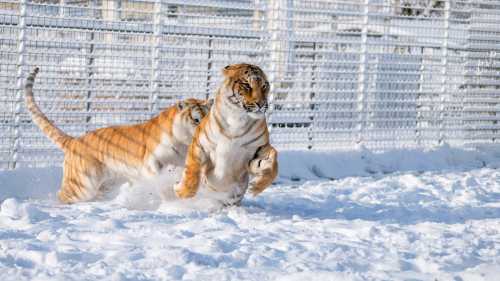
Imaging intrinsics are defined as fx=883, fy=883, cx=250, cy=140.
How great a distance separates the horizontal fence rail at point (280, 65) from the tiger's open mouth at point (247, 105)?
2393mm

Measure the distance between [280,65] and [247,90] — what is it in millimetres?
3487

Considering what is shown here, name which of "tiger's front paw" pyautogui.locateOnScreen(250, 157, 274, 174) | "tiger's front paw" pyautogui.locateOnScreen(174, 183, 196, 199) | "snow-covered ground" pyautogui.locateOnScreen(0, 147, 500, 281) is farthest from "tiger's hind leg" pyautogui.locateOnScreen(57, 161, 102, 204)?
"tiger's front paw" pyautogui.locateOnScreen(250, 157, 274, 174)

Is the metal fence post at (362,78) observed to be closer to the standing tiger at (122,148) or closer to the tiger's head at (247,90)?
the standing tiger at (122,148)

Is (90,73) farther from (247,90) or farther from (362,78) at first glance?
(362,78)

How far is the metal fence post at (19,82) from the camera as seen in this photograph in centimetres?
686

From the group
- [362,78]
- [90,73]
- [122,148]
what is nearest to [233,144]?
[122,148]

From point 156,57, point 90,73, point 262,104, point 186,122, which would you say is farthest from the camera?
point 156,57

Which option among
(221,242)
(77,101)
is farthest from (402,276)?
(77,101)

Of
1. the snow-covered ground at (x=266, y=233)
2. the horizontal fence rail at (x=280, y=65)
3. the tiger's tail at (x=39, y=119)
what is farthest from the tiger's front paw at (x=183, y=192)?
the horizontal fence rail at (x=280, y=65)

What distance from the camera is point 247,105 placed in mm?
5109

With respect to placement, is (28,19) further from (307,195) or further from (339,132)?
(339,132)

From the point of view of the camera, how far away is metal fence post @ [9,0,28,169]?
6.86m

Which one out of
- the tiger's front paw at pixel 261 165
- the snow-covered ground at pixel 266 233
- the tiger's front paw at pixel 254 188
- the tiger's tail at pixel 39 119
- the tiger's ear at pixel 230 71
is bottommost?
the snow-covered ground at pixel 266 233

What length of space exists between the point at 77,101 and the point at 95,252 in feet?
11.0
